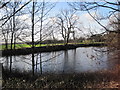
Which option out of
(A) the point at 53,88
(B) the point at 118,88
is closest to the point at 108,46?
(B) the point at 118,88

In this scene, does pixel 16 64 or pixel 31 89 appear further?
pixel 16 64

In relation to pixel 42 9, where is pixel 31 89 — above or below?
below

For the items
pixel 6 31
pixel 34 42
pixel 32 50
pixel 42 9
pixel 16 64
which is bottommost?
pixel 16 64

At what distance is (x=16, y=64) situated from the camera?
21.1ft

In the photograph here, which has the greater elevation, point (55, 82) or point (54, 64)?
point (55, 82)

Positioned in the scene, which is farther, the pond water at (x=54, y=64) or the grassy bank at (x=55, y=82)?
the pond water at (x=54, y=64)

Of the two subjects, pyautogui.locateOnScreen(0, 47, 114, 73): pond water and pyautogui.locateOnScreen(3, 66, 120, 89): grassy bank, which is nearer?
pyautogui.locateOnScreen(3, 66, 120, 89): grassy bank

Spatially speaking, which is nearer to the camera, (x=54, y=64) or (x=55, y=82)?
(x=55, y=82)

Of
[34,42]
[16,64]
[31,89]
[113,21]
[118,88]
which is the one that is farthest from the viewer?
[16,64]

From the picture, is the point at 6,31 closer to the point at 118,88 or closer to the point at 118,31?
the point at 118,31

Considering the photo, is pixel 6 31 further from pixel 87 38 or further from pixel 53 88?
pixel 87 38

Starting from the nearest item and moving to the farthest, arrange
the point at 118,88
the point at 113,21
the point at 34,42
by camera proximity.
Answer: the point at 118,88 → the point at 113,21 → the point at 34,42

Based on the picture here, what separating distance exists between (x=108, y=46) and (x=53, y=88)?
2115mm

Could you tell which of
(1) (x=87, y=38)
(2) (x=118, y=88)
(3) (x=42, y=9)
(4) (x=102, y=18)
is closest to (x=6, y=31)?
(3) (x=42, y=9)
